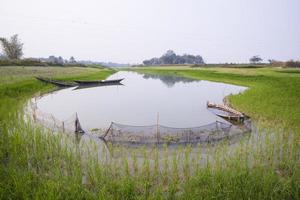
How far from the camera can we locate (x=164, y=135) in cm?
932

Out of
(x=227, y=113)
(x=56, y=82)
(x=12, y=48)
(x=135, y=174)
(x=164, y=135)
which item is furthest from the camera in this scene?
(x=12, y=48)

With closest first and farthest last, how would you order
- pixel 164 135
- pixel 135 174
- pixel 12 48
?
pixel 135 174 < pixel 164 135 < pixel 12 48

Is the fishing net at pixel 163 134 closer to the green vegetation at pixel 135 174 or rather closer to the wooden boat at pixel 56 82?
the green vegetation at pixel 135 174

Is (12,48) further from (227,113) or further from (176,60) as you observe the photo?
(176,60)

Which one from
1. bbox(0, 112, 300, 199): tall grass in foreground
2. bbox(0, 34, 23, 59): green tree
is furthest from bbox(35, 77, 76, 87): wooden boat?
bbox(0, 34, 23, 59): green tree

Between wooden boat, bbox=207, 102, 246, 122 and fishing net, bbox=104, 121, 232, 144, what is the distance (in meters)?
3.35

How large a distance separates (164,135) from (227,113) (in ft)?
23.2

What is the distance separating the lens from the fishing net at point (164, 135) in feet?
29.4

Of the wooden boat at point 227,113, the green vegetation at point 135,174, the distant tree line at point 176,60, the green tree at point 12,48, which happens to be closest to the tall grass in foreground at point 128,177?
the green vegetation at point 135,174

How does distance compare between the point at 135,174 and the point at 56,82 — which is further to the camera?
the point at 56,82

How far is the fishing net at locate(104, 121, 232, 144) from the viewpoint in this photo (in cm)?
896

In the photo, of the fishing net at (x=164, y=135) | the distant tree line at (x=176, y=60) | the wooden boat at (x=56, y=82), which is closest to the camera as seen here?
the fishing net at (x=164, y=135)

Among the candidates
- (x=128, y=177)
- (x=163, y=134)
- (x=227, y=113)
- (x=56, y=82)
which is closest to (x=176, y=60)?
(x=56, y=82)

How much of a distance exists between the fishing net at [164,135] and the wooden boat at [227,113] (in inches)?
132
